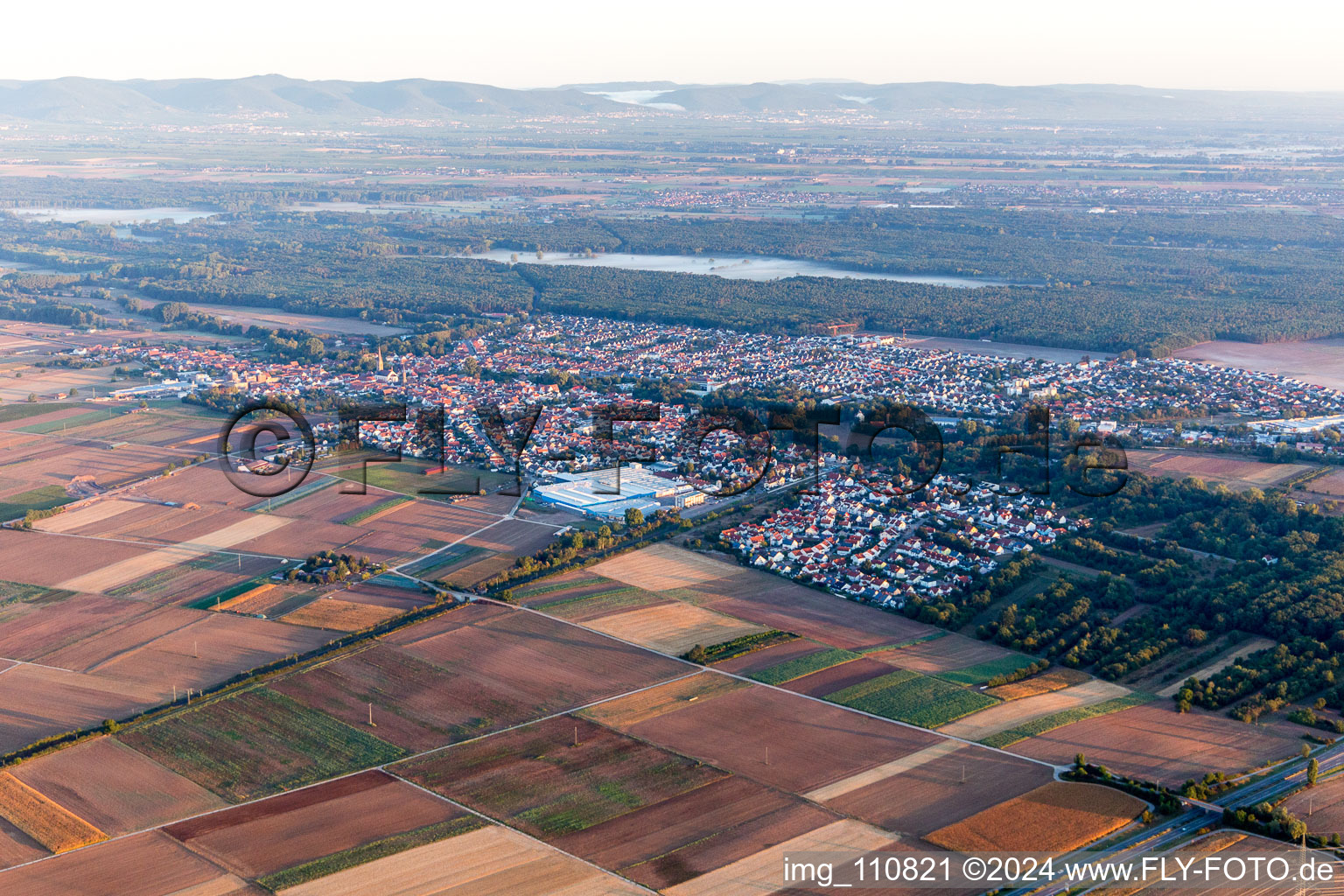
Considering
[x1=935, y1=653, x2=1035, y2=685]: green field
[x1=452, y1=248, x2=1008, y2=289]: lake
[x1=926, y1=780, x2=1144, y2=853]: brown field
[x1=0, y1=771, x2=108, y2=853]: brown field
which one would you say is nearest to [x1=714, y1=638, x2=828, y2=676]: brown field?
[x1=935, y1=653, x2=1035, y2=685]: green field

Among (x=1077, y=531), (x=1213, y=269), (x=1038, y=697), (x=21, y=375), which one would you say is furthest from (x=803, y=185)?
(x=1038, y=697)

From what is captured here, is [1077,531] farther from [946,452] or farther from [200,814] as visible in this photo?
[200,814]

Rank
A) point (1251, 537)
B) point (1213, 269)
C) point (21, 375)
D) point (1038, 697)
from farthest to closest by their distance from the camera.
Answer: point (1213, 269) < point (21, 375) < point (1251, 537) < point (1038, 697)

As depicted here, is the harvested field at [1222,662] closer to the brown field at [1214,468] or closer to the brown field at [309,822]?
the brown field at [1214,468]

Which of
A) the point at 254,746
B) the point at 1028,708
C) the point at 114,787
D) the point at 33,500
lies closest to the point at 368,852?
the point at 254,746

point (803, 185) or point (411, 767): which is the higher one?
point (803, 185)

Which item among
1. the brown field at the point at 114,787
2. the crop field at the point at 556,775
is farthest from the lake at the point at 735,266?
the brown field at the point at 114,787

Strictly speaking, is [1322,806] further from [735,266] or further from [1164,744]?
[735,266]
